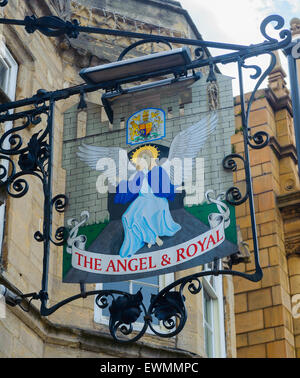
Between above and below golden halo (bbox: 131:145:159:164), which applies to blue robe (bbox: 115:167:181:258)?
below

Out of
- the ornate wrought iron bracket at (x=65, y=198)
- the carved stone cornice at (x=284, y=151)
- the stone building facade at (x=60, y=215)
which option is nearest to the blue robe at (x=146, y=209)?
the ornate wrought iron bracket at (x=65, y=198)

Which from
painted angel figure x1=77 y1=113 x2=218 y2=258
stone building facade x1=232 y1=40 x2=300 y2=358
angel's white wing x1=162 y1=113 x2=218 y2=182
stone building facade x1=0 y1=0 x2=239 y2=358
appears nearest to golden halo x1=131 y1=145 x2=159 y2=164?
painted angel figure x1=77 y1=113 x2=218 y2=258

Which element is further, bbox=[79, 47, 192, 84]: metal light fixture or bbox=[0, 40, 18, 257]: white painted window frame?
bbox=[0, 40, 18, 257]: white painted window frame

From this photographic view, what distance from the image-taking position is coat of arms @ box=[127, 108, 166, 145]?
25.9 feet

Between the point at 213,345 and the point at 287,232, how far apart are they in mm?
6884

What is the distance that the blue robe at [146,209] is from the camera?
24.5 ft

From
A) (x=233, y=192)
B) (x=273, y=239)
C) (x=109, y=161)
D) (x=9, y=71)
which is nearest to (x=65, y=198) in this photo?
(x=109, y=161)

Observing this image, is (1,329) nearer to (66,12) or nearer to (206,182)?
(206,182)

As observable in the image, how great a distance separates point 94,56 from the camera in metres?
13.1

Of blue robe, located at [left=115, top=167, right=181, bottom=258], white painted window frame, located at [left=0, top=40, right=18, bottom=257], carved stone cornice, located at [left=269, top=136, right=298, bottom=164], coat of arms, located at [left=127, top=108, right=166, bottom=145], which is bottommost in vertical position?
blue robe, located at [left=115, top=167, right=181, bottom=258]

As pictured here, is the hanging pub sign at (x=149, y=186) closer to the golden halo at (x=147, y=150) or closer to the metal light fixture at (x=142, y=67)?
the golden halo at (x=147, y=150)

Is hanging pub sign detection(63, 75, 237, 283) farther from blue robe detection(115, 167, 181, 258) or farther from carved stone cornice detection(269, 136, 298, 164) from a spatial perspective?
carved stone cornice detection(269, 136, 298, 164)

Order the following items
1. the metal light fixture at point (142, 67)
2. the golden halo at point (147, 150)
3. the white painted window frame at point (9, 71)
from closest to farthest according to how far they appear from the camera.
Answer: the golden halo at point (147, 150)
the metal light fixture at point (142, 67)
the white painted window frame at point (9, 71)

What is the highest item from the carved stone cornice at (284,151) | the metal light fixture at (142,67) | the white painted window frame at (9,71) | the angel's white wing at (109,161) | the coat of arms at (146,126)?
the carved stone cornice at (284,151)
